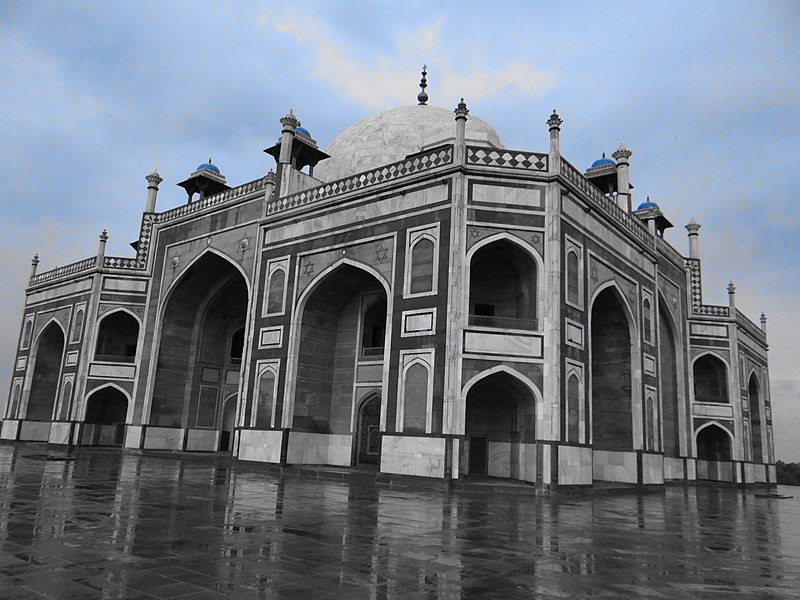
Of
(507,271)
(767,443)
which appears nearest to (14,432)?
(507,271)

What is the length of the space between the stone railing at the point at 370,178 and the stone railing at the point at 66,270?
11452mm

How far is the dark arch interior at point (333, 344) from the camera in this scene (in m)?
19.0

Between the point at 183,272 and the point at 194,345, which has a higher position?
the point at 183,272

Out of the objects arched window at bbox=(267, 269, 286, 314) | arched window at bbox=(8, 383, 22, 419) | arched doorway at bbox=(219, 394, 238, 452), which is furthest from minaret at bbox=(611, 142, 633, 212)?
arched window at bbox=(8, 383, 22, 419)

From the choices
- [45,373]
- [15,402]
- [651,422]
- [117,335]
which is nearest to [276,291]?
[117,335]

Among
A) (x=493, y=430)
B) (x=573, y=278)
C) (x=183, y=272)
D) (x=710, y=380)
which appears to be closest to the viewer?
(x=573, y=278)

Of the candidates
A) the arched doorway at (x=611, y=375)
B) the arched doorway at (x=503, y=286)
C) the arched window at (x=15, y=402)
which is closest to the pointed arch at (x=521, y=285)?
the arched doorway at (x=503, y=286)

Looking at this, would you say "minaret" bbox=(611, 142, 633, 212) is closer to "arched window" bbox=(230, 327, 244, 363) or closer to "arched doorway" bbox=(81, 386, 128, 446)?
"arched window" bbox=(230, 327, 244, 363)

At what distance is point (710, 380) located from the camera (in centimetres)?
2744

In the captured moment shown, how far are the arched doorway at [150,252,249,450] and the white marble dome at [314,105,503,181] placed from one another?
611cm

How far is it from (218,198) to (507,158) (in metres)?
12.3

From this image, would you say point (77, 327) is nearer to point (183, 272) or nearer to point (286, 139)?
point (183, 272)

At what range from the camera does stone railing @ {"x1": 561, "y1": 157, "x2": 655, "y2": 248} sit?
16797 mm

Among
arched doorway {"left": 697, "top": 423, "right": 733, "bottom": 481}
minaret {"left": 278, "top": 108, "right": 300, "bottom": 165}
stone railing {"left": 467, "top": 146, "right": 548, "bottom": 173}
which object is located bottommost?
arched doorway {"left": 697, "top": 423, "right": 733, "bottom": 481}
